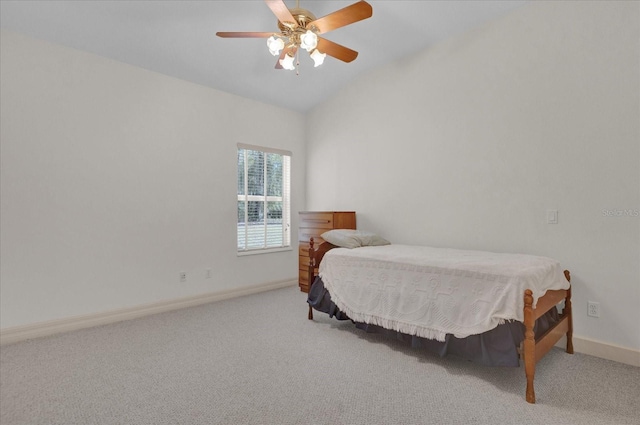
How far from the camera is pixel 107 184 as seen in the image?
320cm

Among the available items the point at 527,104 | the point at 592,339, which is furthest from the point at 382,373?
the point at 527,104

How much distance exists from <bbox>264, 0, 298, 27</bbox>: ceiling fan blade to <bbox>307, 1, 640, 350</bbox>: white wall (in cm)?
198

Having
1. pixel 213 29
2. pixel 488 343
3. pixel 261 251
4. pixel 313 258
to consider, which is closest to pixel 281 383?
pixel 488 343

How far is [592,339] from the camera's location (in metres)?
2.49

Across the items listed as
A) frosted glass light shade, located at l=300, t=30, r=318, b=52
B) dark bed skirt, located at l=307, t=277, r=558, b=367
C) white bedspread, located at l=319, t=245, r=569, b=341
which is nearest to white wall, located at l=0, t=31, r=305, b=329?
white bedspread, located at l=319, t=245, r=569, b=341

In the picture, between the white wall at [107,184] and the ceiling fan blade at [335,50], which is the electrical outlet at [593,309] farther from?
the white wall at [107,184]

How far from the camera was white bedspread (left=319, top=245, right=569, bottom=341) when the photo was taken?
2.01 metres

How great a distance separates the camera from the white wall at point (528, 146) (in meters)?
2.38

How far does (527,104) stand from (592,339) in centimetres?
199

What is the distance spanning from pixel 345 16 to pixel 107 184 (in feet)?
9.01

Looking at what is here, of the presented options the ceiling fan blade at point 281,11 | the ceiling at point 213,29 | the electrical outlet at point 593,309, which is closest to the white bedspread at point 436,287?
the electrical outlet at point 593,309

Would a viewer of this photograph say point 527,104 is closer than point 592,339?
No

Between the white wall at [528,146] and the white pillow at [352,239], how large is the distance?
1.55 feet

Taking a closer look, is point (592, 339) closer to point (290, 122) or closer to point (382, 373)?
point (382, 373)
